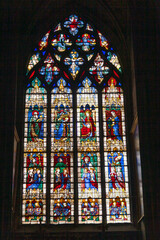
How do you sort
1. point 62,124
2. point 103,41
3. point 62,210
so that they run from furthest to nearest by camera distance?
point 103,41 → point 62,124 → point 62,210

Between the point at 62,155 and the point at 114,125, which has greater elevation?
the point at 114,125

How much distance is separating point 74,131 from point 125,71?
2268mm

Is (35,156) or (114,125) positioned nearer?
(35,156)

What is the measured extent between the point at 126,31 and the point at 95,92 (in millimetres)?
1948

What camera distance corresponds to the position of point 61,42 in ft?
48.6

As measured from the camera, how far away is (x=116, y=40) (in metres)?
14.5

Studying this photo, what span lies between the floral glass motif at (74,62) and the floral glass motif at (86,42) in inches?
11.8

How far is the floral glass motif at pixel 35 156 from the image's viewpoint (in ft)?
41.7

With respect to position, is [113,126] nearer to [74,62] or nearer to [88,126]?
[88,126]

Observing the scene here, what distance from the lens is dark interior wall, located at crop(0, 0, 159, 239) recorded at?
1077 centimetres

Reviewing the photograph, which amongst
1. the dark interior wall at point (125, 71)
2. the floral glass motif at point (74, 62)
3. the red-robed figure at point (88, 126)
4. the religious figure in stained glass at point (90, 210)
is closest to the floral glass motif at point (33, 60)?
the dark interior wall at point (125, 71)

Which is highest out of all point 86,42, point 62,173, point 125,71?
point 86,42

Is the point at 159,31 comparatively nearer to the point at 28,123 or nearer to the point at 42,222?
the point at 28,123

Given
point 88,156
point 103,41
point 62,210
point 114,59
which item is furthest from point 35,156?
point 103,41
